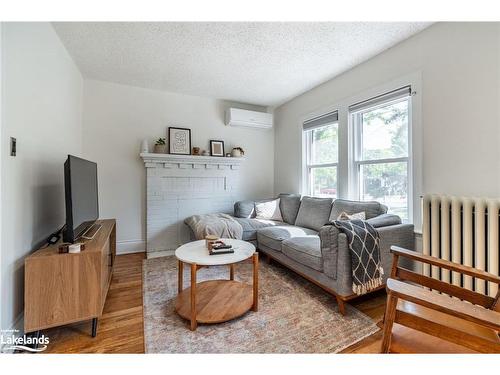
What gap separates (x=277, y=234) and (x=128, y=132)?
102 inches

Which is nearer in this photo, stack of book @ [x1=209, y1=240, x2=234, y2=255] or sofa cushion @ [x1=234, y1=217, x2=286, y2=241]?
stack of book @ [x1=209, y1=240, x2=234, y2=255]

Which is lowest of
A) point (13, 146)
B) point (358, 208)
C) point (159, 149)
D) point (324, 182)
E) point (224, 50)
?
point (358, 208)

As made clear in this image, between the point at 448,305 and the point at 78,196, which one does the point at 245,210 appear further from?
the point at 448,305

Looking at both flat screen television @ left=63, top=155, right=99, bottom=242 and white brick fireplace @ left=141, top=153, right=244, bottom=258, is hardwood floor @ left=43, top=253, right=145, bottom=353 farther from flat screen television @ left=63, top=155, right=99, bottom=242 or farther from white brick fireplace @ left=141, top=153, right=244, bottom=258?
white brick fireplace @ left=141, top=153, right=244, bottom=258

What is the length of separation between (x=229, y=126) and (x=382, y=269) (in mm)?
3096

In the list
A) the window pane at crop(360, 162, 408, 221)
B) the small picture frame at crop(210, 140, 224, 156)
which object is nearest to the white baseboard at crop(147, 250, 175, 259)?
the small picture frame at crop(210, 140, 224, 156)

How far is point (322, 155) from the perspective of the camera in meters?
3.44

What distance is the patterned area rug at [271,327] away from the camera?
4.63ft

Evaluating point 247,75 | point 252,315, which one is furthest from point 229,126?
point 252,315

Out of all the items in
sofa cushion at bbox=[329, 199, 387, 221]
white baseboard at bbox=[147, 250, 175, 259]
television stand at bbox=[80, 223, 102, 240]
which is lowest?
white baseboard at bbox=[147, 250, 175, 259]

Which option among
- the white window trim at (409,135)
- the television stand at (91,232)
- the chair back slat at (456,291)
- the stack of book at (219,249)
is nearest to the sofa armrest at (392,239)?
the white window trim at (409,135)

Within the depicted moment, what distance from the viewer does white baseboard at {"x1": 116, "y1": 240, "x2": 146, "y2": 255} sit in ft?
10.7

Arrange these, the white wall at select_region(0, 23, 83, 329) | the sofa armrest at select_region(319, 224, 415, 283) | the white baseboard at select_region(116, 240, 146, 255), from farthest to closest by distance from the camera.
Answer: the white baseboard at select_region(116, 240, 146, 255) < the sofa armrest at select_region(319, 224, 415, 283) < the white wall at select_region(0, 23, 83, 329)

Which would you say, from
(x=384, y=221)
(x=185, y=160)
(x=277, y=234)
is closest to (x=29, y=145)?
(x=185, y=160)
